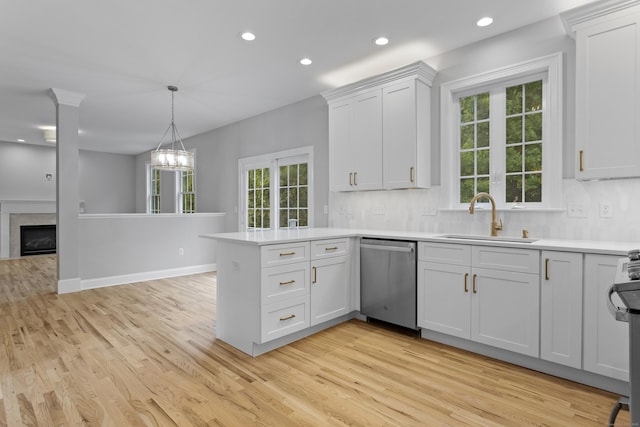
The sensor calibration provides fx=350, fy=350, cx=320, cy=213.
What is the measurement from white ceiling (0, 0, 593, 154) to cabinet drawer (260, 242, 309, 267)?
6.15ft

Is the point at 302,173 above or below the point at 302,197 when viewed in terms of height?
above

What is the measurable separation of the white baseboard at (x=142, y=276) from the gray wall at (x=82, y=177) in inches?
197

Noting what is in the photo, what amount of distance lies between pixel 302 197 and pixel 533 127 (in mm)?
3000

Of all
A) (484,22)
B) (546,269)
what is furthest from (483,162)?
(546,269)

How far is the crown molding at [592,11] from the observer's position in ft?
7.44

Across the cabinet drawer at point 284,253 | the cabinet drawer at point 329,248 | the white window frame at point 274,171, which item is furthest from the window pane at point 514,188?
the white window frame at point 274,171

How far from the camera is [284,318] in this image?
280 centimetres

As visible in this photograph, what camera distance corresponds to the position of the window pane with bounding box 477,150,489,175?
3.26 meters

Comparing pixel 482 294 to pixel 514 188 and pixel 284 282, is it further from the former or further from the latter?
pixel 284 282

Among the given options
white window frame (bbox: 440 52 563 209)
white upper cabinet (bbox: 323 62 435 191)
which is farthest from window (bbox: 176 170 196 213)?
white window frame (bbox: 440 52 563 209)

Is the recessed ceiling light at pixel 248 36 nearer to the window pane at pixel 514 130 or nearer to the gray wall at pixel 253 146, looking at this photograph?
the gray wall at pixel 253 146

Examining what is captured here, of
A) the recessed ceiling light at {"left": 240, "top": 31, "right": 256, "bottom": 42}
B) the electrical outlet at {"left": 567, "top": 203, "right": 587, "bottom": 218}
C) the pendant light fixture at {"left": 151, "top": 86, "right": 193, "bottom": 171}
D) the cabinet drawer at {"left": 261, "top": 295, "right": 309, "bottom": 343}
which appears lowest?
the cabinet drawer at {"left": 261, "top": 295, "right": 309, "bottom": 343}

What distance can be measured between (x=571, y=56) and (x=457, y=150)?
1.11m

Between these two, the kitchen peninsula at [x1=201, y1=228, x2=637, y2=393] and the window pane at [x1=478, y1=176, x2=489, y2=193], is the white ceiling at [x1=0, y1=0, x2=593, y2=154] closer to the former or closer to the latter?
the window pane at [x1=478, y1=176, x2=489, y2=193]
